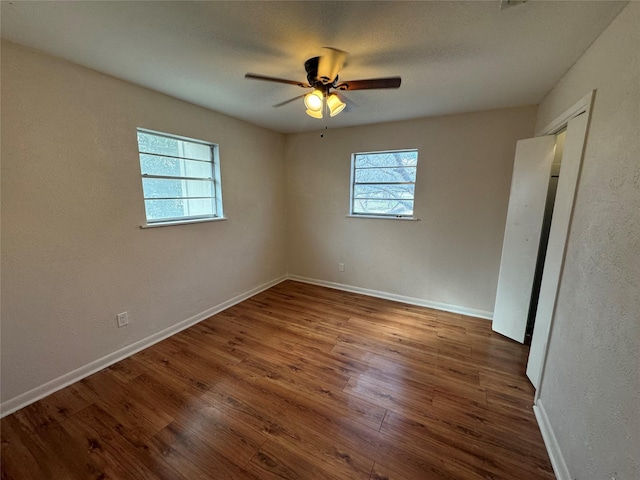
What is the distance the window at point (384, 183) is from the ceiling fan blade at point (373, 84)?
176 cm

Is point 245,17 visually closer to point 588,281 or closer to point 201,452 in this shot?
point 588,281

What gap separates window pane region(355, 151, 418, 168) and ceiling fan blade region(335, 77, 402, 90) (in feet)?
5.84

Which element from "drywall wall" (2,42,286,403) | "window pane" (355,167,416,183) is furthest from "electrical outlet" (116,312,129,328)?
"window pane" (355,167,416,183)

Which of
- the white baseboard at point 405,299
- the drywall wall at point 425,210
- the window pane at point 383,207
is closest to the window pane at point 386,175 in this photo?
the drywall wall at point 425,210

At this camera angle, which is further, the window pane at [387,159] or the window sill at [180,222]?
the window pane at [387,159]

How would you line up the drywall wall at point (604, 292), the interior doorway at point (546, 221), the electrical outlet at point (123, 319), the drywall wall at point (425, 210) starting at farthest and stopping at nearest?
the drywall wall at point (425, 210), the interior doorway at point (546, 221), the electrical outlet at point (123, 319), the drywall wall at point (604, 292)

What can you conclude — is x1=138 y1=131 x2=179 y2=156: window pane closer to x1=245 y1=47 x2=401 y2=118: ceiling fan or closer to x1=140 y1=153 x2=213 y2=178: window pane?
x1=140 y1=153 x2=213 y2=178: window pane

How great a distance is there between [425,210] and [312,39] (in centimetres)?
234

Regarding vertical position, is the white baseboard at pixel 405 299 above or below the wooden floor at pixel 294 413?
above

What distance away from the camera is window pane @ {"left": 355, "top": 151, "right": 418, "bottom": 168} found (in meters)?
3.25

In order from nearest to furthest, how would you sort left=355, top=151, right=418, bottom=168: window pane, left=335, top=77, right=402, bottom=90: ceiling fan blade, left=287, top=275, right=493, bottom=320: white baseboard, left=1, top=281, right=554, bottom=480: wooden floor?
left=1, top=281, right=554, bottom=480: wooden floor → left=335, top=77, right=402, bottom=90: ceiling fan blade → left=287, top=275, right=493, bottom=320: white baseboard → left=355, top=151, right=418, bottom=168: window pane

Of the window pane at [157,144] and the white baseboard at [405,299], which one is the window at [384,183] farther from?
the window pane at [157,144]

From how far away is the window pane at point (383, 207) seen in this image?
338 cm

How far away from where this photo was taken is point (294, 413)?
5.59 feet
